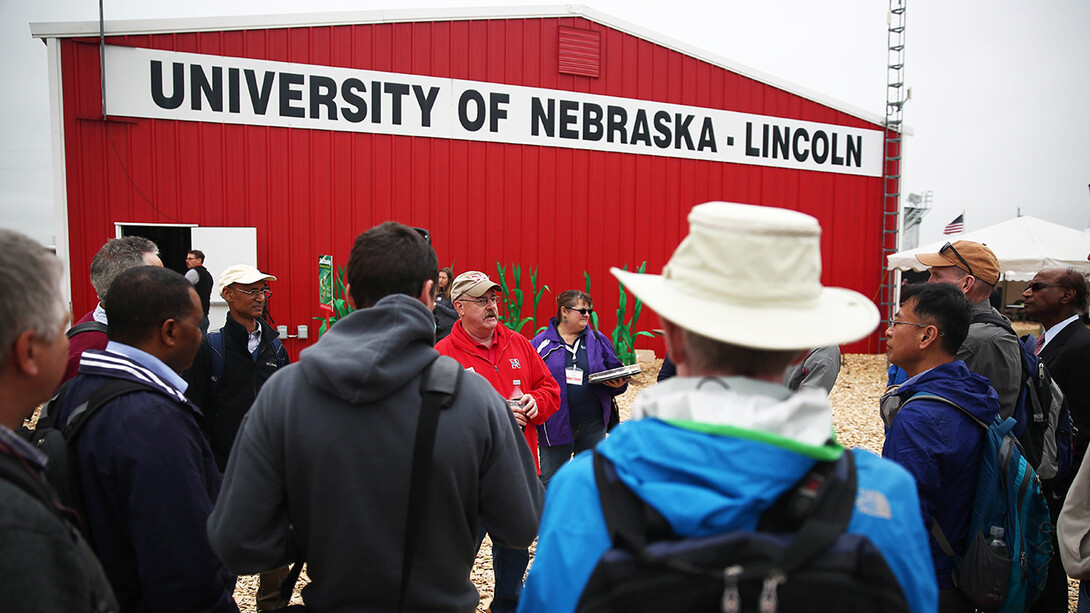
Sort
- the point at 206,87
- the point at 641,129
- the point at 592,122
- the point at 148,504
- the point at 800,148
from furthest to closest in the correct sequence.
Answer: the point at 800,148 < the point at 641,129 < the point at 592,122 < the point at 206,87 < the point at 148,504

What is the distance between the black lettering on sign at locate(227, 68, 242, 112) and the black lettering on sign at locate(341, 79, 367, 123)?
134 centimetres

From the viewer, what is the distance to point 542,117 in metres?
10.1

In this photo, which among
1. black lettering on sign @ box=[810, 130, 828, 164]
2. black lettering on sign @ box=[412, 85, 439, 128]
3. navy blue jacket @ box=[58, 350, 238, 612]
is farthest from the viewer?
black lettering on sign @ box=[810, 130, 828, 164]

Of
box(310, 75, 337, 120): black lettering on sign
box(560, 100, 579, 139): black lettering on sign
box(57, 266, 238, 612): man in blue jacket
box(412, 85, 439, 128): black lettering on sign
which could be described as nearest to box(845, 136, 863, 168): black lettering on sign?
box(560, 100, 579, 139): black lettering on sign

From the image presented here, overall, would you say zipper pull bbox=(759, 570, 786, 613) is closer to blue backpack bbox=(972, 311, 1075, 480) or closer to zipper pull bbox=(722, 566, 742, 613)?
zipper pull bbox=(722, 566, 742, 613)

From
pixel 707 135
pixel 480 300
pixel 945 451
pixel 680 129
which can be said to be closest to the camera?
pixel 945 451

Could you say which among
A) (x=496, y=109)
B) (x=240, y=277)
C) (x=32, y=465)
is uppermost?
(x=496, y=109)

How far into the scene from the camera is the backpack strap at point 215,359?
354cm

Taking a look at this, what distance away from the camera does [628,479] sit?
0.96 meters

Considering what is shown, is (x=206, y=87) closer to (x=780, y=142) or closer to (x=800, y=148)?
(x=780, y=142)

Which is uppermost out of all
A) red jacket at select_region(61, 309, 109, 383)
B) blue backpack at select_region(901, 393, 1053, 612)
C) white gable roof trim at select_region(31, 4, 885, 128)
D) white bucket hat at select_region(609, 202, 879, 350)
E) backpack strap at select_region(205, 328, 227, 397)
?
white gable roof trim at select_region(31, 4, 885, 128)

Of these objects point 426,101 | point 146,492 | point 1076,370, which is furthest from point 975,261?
point 426,101

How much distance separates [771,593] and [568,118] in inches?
394

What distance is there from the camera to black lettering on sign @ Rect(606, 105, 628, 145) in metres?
10.5
